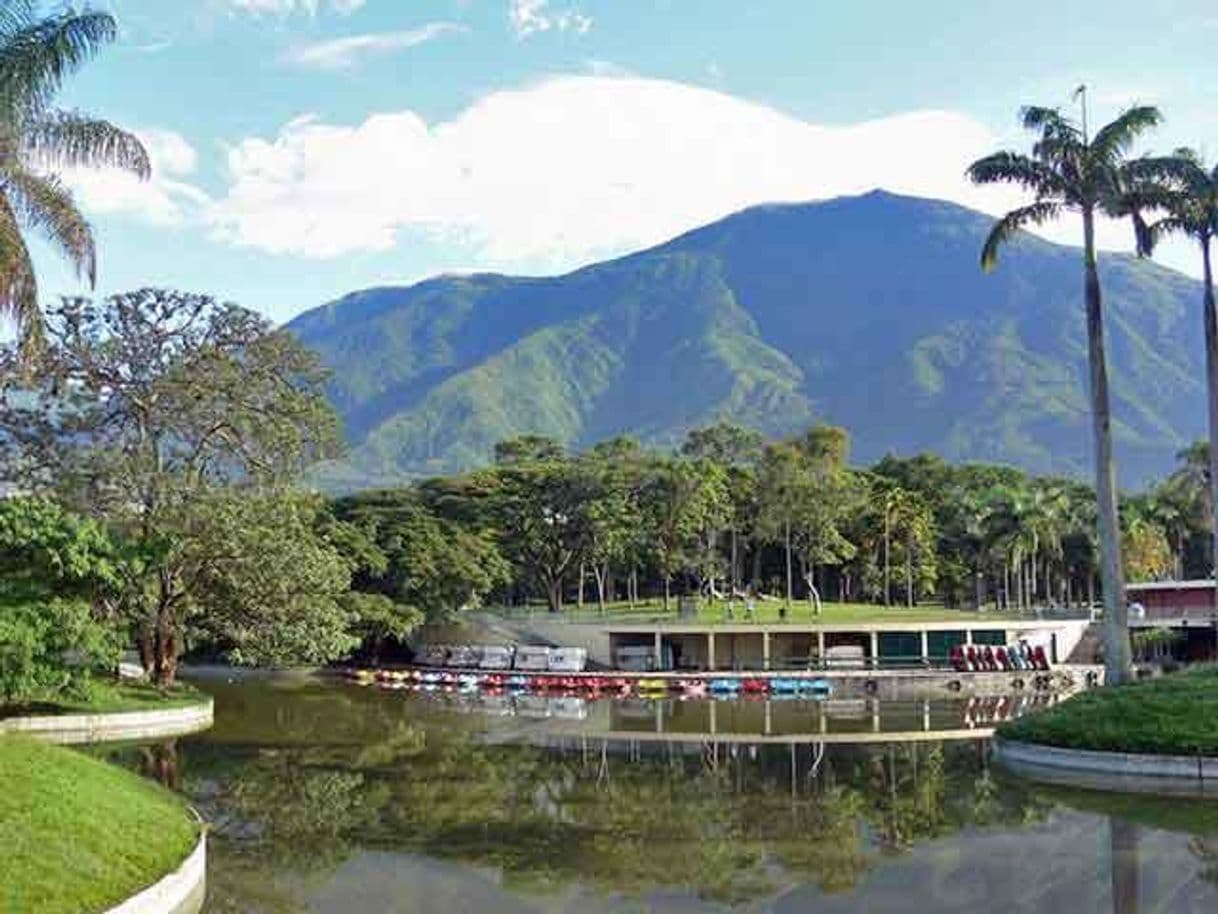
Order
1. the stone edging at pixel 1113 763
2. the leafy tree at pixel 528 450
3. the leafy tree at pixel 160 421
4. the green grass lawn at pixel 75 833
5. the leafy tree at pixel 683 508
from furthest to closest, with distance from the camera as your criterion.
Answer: the leafy tree at pixel 528 450
the leafy tree at pixel 683 508
the leafy tree at pixel 160 421
the stone edging at pixel 1113 763
the green grass lawn at pixel 75 833

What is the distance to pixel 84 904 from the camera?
14.4 m

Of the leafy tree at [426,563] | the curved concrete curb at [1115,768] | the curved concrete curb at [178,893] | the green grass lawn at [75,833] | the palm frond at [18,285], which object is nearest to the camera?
the green grass lawn at [75,833]

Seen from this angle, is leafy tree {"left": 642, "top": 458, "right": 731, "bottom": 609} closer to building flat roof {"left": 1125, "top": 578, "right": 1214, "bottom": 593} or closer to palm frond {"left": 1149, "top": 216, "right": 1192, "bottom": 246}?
building flat roof {"left": 1125, "top": 578, "right": 1214, "bottom": 593}

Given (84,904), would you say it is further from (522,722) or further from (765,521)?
(765,521)

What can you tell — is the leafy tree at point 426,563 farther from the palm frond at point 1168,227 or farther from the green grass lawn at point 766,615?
the palm frond at point 1168,227

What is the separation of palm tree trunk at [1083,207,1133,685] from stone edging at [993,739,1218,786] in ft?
13.3

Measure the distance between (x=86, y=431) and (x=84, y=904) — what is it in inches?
1148

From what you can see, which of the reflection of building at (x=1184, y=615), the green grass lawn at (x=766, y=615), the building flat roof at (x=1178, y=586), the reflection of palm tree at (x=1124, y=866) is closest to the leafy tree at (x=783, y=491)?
the green grass lawn at (x=766, y=615)

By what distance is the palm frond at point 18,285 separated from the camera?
20750 mm

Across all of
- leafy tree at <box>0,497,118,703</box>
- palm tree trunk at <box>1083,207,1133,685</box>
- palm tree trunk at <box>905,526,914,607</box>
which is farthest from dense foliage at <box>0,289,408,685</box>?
palm tree trunk at <box>905,526,914,607</box>

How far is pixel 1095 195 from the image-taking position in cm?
3212

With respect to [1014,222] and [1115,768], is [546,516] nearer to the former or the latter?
[1014,222]

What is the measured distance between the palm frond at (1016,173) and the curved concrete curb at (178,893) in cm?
2443

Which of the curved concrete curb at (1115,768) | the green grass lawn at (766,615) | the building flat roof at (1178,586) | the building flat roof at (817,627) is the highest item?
the building flat roof at (1178,586)
